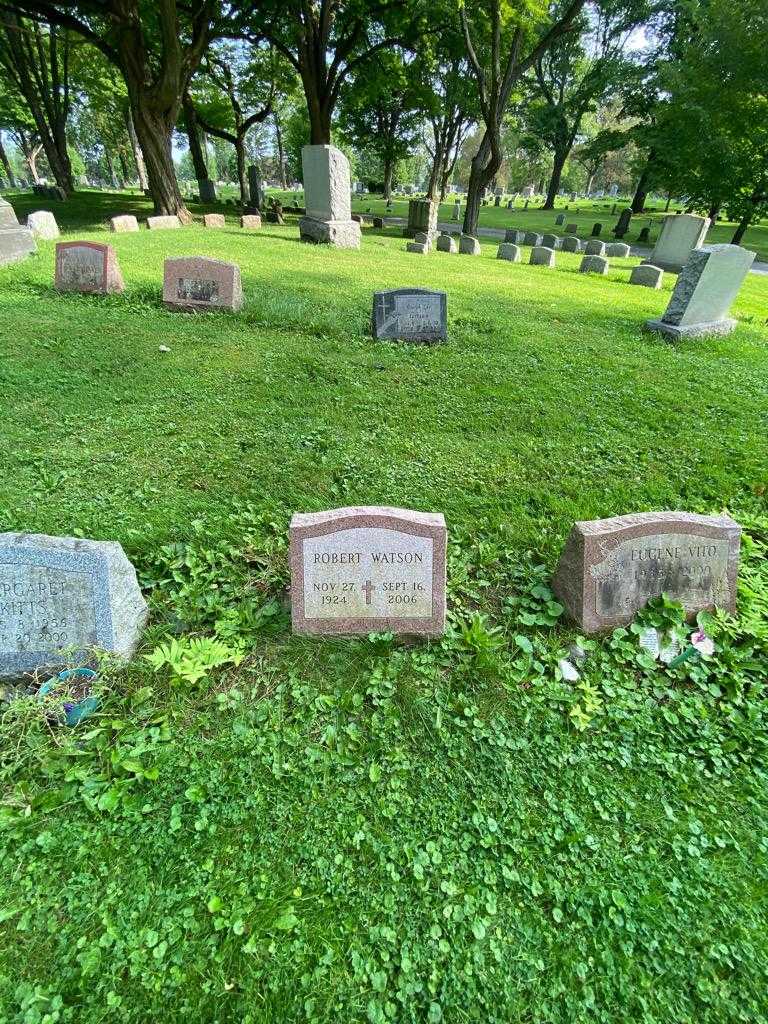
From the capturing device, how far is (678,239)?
15266mm

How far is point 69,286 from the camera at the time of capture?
7.63 m

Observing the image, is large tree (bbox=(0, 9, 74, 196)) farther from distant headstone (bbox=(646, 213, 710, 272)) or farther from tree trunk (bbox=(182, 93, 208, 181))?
distant headstone (bbox=(646, 213, 710, 272))

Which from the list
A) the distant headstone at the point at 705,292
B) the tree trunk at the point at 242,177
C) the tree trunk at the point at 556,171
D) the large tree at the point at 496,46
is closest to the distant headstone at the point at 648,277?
the distant headstone at the point at 705,292

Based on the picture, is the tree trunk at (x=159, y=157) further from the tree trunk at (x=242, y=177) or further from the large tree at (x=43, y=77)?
the tree trunk at (x=242, y=177)

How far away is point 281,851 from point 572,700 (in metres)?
1.42

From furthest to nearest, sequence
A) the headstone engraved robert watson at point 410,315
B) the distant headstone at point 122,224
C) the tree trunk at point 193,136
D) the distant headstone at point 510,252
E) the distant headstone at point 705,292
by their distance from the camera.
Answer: the tree trunk at point 193,136 < the distant headstone at point 510,252 < the distant headstone at point 122,224 < the distant headstone at point 705,292 < the headstone engraved robert watson at point 410,315

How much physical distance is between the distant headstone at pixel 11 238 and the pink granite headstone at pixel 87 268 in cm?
271

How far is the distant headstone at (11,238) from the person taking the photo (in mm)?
9266

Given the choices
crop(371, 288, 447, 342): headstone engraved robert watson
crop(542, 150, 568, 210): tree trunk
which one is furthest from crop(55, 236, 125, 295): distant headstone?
crop(542, 150, 568, 210): tree trunk

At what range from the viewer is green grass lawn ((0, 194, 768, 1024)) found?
162cm

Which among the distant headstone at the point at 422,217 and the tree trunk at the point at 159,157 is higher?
the tree trunk at the point at 159,157

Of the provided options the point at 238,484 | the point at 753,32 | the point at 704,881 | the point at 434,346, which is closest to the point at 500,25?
the point at 753,32

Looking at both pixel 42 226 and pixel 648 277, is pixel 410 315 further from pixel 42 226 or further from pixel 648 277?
pixel 42 226

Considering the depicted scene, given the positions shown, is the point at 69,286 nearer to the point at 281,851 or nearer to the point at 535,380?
the point at 535,380
